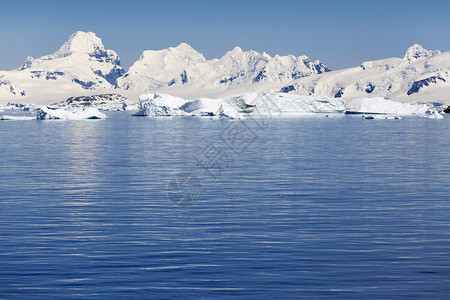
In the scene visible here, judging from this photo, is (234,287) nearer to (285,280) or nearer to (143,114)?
(285,280)

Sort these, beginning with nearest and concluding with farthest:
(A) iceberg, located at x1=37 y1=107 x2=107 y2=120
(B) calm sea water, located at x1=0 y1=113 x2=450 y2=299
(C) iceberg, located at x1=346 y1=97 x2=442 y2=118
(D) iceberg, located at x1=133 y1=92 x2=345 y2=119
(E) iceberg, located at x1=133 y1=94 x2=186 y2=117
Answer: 1. (B) calm sea water, located at x1=0 y1=113 x2=450 y2=299
2. (A) iceberg, located at x1=37 y1=107 x2=107 y2=120
3. (D) iceberg, located at x1=133 y1=92 x2=345 y2=119
4. (E) iceberg, located at x1=133 y1=94 x2=186 y2=117
5. (C) iceberg, located at x1=346 y1=97 x2=442 y2=118

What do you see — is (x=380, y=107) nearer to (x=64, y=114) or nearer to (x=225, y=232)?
(x=64, y=114)

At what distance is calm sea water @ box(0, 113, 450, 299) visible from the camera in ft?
41.9

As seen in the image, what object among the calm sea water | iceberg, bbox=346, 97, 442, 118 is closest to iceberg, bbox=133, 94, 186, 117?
iceberg, bbox=346, 97, 442, 118

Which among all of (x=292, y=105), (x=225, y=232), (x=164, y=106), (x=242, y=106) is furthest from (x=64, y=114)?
(x=225, y=232)

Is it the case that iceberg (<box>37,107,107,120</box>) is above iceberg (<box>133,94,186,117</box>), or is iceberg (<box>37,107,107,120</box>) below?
below

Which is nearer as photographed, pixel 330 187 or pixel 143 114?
pixel 330 187

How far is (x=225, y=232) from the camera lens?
1770cm

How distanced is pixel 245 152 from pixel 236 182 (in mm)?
19455

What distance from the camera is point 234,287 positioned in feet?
41.2

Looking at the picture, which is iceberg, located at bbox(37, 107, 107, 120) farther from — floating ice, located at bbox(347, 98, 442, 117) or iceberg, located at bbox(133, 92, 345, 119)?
floating ice, located at bbox(347, 98, 442, 117)

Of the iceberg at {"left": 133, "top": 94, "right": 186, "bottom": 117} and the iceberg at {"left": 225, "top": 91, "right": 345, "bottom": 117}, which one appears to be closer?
the iceberg at {"left": 133, "top": 94, "right": 186, "bottom": 117}

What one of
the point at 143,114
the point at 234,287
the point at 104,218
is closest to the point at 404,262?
the point at 234,287

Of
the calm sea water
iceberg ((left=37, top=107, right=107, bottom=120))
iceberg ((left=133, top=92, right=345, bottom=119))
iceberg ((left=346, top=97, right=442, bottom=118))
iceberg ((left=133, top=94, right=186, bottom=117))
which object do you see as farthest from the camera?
iceberg ((left=346, top=97, right=442, bottom=118))
